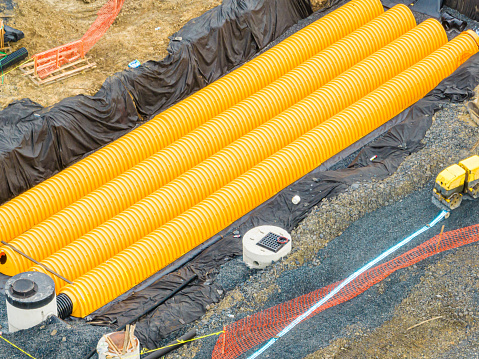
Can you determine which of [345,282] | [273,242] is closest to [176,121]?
[273,242]

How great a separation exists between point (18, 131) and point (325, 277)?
9126mm

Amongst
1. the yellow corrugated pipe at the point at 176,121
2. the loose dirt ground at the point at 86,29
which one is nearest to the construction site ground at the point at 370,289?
the loose dirt ground at the point at 86,29

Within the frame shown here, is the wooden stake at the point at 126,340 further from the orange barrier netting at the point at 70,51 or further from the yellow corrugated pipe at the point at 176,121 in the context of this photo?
the orange barrier netting at the point at 70,51

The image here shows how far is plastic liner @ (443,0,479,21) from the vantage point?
27594mm

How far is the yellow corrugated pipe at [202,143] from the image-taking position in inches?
829

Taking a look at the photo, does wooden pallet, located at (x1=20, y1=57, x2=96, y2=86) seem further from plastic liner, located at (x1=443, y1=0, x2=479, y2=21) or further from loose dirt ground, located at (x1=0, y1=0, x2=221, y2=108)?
plastic liner, located at (x1=443, y1=0, x2=479, y2=21)

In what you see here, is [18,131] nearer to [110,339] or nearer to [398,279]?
[110,339]

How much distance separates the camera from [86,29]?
26.1 meters

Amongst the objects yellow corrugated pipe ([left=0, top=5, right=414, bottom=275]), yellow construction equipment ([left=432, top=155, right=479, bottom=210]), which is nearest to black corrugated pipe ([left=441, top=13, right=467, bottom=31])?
yellow corrugated pipe ([left=0, top=5, right=414, bottom=275])

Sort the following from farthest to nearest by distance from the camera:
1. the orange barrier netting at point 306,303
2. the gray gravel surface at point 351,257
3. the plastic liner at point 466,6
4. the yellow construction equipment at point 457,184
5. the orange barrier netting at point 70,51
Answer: the plastic liner at point 466,6, the orange barrier netting at point 70,51, the yellow construction equipment at point 457,184, the gray gravel surface at point 351,257, the orange barrier netting at point 306,303

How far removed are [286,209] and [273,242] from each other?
215 centimetres

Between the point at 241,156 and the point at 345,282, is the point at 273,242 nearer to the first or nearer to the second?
the point at 345,282

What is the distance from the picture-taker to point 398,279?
19234mm

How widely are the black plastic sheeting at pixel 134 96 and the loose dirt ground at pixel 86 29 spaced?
24.6 inches
